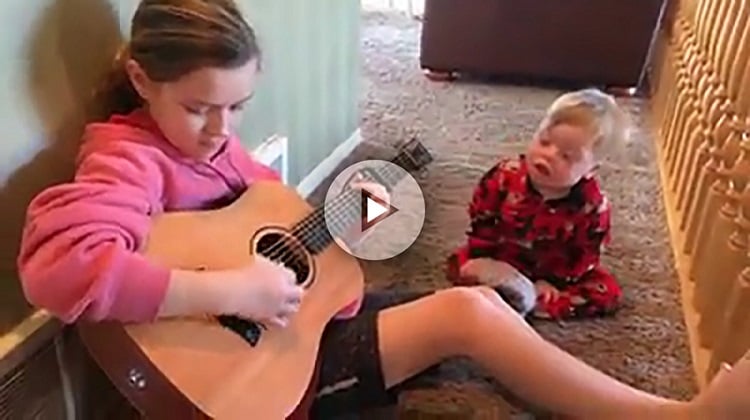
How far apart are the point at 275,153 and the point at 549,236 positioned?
46 cm

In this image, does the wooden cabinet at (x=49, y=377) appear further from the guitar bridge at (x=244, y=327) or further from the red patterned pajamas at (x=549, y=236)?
the red patterned pajamas at (x=549, y=236)

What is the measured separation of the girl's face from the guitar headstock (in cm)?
78

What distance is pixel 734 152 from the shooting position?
4.96ft

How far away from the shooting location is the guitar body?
3.30ft

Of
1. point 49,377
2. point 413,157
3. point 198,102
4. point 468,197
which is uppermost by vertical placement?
point 198,102

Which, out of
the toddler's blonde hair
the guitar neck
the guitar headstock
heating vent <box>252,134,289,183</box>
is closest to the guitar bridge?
the guitar neck

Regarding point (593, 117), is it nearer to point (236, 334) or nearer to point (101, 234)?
point (236, 334)

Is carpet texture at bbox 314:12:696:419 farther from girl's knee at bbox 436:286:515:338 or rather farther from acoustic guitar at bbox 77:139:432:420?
acoustic guitar at bbox 77:139:432:420

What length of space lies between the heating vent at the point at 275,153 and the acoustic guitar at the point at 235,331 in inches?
16.5

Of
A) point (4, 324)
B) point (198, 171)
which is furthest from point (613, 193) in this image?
point (4, 324)

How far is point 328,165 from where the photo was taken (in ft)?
6.42

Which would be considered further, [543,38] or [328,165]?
[543,38]

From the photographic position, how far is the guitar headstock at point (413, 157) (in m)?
1.90

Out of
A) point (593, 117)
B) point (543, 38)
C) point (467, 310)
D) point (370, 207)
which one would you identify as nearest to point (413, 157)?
point (593, 117)
